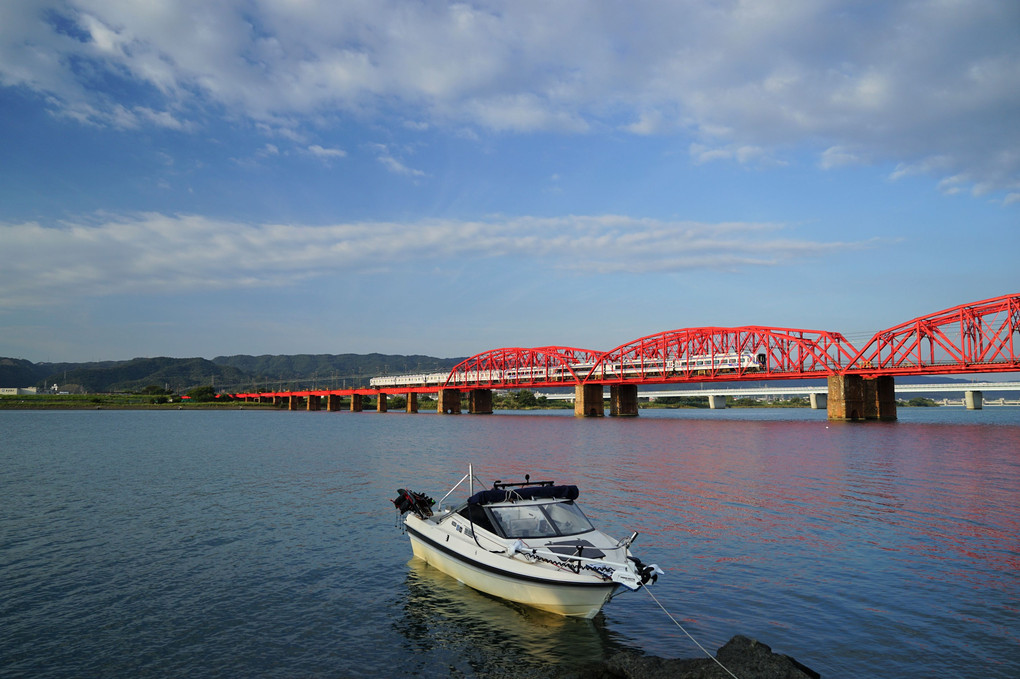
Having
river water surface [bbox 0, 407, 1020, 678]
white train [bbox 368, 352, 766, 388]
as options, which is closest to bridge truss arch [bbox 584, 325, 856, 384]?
white train [bbox 368, 352, 766, 388]

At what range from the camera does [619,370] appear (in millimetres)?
157125

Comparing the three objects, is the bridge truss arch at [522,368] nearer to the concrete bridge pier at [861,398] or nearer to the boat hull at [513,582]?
the concrete bridge pier at [861,398]

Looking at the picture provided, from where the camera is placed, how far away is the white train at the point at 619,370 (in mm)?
135488

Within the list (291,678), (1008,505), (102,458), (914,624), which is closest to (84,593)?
(291,678)

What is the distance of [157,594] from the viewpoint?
1650 cm

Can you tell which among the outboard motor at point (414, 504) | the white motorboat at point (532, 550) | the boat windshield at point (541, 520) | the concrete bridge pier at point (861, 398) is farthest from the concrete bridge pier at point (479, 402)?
the boat windshield at point (541, 520)

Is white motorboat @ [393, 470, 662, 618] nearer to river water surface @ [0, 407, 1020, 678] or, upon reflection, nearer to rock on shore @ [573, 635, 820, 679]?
river water surface @ [0, 407, 1020, 678]

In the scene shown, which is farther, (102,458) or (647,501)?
(102,458)

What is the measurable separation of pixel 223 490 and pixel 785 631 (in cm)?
2877

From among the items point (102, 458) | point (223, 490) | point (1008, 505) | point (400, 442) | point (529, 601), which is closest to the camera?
point (529, 601)

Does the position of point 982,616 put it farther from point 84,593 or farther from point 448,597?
point 84,593

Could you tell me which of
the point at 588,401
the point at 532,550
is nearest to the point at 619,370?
the point at 588,401

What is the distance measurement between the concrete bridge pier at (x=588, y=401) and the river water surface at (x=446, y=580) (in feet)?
369

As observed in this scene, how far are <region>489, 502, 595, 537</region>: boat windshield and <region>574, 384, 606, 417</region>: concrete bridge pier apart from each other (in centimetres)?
13363
